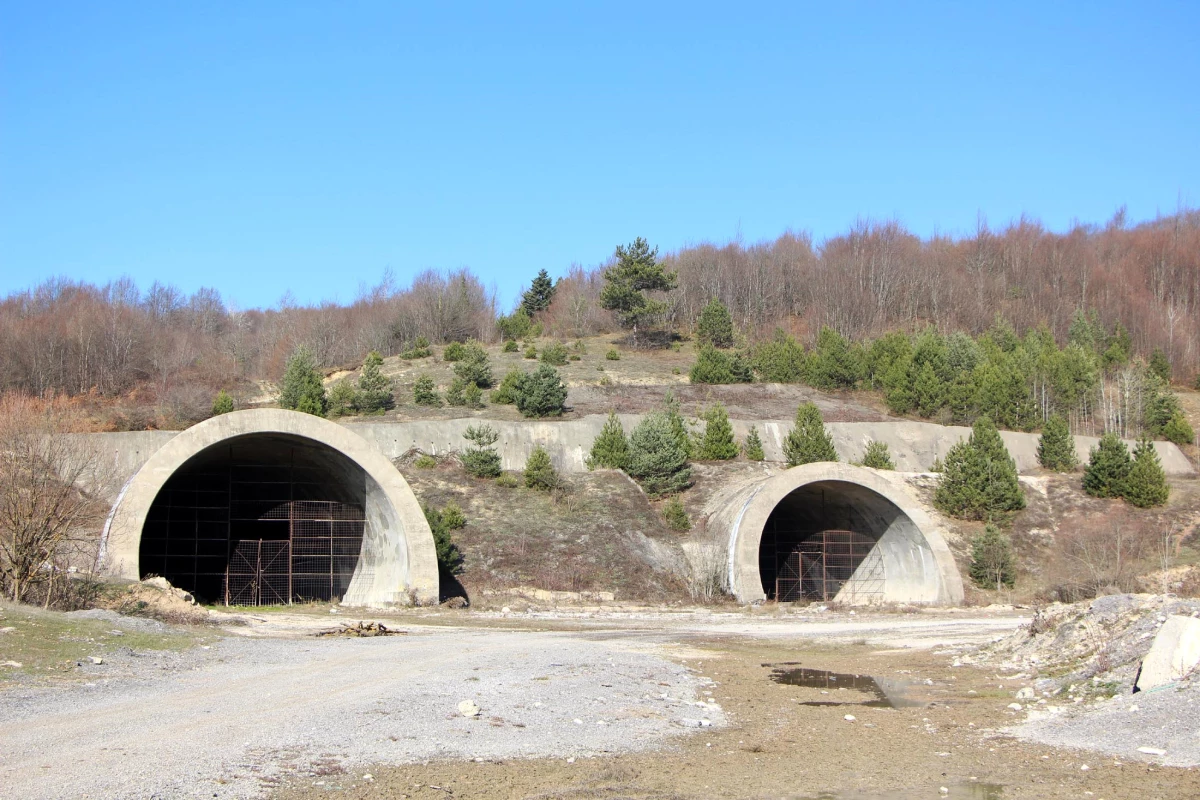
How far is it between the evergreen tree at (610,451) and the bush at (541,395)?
669cm

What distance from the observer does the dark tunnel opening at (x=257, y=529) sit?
28.1m

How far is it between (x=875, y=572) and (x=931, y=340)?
27.5 m

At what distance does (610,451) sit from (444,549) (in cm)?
1121

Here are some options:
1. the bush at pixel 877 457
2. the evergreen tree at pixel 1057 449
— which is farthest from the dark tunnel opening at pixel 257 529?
the evergreen tree at pixel 1057 449

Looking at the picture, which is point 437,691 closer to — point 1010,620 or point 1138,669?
point 1138,669

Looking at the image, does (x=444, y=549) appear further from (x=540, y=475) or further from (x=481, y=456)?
(x=481, y=456)

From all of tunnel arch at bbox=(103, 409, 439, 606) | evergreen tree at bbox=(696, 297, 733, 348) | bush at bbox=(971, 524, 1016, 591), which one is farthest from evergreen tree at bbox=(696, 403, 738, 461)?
evergreen tree at bbox=(696, 297, 733, 348)

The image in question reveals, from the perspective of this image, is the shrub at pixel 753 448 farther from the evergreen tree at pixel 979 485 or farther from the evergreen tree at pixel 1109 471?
the evergreen tree at pixel 1109 471

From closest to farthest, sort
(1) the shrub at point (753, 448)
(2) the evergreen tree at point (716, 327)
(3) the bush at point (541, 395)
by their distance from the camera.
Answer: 1. (1) the shrub at point (753, 448)
2. (3) the bush at point (541, 395)
3. (2) the evergreen tree at point (716, 327)

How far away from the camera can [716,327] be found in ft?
213

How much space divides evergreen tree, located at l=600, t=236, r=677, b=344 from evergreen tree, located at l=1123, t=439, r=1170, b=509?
107 ft

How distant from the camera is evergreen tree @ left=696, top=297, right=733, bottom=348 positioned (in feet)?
213

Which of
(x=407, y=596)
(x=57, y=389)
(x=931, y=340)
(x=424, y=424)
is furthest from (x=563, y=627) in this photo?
(x=57, y=389)

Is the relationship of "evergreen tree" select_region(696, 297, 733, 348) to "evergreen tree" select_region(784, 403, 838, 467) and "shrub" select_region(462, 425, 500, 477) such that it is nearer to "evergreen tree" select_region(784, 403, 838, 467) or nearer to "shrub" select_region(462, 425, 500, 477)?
"evergreen tree" select_region(784, 403, 838, 467)
